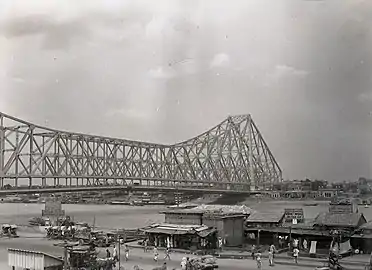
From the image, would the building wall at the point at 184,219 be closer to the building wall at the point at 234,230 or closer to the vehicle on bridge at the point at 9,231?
the building wall at the point at 234,230

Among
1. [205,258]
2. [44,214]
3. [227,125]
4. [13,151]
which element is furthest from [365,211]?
[13,151]

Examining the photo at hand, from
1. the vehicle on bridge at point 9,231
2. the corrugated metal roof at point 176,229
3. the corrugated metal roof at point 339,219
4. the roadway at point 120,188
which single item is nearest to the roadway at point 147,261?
the corrugated metal roof at point 176,229

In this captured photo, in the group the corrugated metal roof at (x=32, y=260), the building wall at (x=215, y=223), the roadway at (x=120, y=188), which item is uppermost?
the roadway at (x=120, y=188)

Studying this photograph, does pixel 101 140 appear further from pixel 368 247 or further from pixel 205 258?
pixel 368 247

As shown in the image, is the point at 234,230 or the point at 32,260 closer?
the point at 32,260

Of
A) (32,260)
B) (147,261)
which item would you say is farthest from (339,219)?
(32,260)

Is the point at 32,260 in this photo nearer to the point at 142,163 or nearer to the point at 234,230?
the point at 234,230

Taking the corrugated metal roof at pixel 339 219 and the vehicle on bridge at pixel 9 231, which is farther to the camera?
the vehicle on bridge at pixel 9 231
